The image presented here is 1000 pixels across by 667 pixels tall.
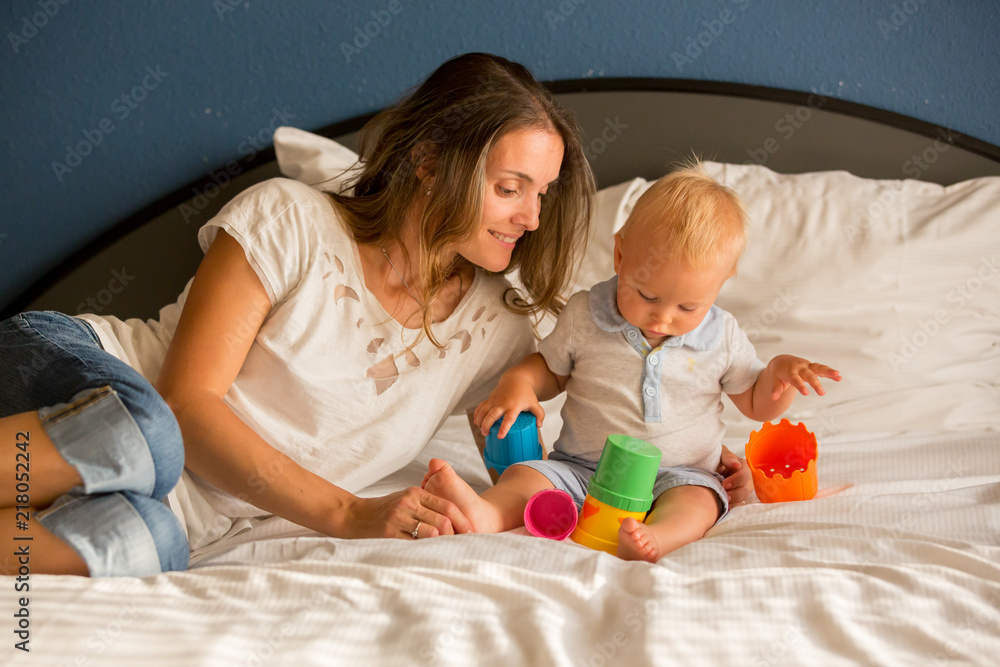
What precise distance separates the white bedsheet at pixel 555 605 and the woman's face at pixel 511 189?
0.49m

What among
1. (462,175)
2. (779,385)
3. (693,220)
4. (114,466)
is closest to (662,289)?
(693,220)

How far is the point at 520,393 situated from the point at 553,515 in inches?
7.9

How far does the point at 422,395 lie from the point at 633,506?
1.37 feet

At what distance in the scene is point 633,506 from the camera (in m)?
1.02

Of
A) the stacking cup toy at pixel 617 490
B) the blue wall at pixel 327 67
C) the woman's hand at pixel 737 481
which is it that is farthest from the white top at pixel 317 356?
the blue wall at pixel 327 67

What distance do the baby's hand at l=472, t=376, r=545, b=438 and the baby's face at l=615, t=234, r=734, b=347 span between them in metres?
0.19

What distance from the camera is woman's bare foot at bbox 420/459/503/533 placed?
102cm

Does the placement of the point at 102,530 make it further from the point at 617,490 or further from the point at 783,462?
the point at 783,462

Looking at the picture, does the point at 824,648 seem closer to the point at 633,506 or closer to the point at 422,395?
the point at 633,506

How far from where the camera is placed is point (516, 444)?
1197 millimetres

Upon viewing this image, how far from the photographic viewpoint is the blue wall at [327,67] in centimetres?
172

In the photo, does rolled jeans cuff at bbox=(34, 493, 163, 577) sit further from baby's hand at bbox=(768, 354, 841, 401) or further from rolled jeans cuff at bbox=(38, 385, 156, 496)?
baby's hand at bbox=(768, 354, 841, 401)

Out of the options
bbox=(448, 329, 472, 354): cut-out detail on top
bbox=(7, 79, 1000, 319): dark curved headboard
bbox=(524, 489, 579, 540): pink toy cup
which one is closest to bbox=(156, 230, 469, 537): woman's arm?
bbox=(524, 489, 579, 540): pink toy cup

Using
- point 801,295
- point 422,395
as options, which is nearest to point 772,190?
point 801,295
